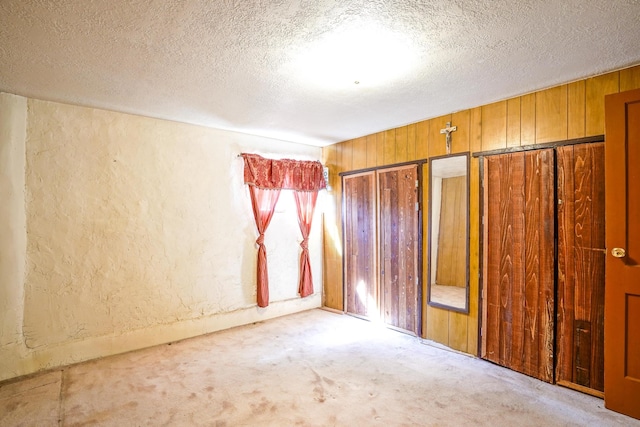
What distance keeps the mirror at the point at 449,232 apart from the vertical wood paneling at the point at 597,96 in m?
0.97

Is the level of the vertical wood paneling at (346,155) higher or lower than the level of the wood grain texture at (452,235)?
higher

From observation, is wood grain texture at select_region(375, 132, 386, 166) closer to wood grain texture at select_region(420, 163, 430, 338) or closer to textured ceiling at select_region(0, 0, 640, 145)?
wood grain texture at select_region(420, 163, 430, 338)

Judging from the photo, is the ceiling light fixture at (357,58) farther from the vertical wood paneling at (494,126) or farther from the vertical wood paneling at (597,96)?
the vertical wood paneling at (597,96)

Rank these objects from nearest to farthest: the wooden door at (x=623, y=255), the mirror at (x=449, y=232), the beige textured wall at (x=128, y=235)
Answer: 1. the wooden door at (x=623, y=255)
2. the beige textured wall at (x=128, y=235)
3. the mirror at (x=449, y=232)

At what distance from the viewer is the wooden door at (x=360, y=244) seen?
4.10m

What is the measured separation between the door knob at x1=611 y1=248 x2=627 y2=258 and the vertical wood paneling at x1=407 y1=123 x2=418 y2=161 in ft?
6.33

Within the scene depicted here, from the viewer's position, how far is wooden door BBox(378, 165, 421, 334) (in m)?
3.59

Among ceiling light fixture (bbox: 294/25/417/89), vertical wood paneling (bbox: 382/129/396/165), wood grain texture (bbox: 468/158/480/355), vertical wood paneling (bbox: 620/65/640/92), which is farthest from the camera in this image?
vertical wood paneling (bbox: 382/129/396/165)

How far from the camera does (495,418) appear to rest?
6.90 feet

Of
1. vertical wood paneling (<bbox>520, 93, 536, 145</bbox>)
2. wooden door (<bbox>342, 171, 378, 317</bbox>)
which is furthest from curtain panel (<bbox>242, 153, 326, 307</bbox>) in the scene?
vertical wood paneling (<bbox>520, 93, 536, 145</bbox>)

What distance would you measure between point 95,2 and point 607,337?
146 inches

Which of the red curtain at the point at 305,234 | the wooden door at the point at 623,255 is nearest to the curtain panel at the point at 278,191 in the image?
the red curtain at the point at 305,234

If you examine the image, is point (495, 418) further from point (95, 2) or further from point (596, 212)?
point (95, 2)

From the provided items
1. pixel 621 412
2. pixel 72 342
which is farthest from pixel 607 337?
pixel 72 342
